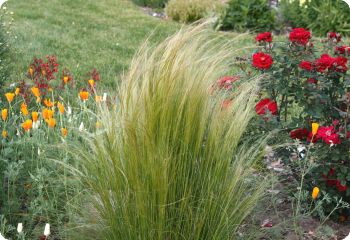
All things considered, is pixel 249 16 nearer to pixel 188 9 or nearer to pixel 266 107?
pixel 188 9

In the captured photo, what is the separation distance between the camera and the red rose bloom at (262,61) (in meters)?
3.44

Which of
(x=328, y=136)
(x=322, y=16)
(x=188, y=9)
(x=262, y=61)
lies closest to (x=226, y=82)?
(x=262, y=61)

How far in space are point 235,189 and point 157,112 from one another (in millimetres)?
614

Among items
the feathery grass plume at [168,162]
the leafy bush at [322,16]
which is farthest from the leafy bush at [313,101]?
the leafy bush at [322,16]

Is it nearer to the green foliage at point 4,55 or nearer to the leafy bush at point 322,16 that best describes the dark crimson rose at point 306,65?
the green foliage at point 4,55

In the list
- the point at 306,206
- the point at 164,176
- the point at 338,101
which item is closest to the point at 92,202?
the point at 164,176

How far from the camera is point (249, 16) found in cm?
970

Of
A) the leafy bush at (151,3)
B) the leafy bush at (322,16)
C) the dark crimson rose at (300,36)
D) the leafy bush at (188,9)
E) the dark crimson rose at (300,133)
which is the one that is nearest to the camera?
the dark crimson rose at (300,36)

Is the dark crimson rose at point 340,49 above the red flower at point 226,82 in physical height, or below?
above

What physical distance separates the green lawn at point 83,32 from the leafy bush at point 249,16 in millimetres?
977

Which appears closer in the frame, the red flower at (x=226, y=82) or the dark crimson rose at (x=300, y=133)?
the red flower at (x=226, y=82)

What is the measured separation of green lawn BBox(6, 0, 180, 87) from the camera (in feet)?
23.4

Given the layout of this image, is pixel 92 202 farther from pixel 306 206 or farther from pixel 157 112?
pixel 306 206

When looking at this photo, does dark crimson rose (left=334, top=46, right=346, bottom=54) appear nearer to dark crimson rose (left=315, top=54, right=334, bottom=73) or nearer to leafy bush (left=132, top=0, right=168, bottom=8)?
dark crimson rose (left=315, top=54, right=334, bottom=73)
